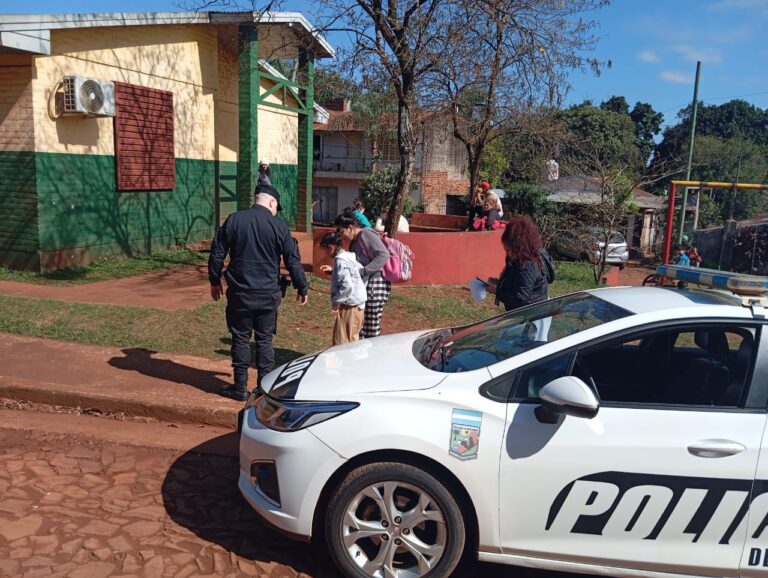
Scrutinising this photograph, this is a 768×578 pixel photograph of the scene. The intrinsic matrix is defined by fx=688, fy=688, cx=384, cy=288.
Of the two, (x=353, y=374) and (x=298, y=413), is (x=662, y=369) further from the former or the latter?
(x=298, y=413)

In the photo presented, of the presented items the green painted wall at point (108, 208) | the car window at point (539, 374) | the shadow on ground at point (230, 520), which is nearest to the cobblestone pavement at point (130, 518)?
the shadow on ground at point (230, 520)

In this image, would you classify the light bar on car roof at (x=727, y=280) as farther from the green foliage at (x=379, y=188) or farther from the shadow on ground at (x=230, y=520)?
the green foliage at (x=379, y=188)

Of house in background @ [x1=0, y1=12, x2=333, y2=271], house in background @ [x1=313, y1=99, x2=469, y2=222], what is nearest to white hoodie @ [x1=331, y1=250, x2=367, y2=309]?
house in background @ [x1=0, y1=12, x2=333, y2=271]

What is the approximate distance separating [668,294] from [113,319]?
641cm

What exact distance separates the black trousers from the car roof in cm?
260

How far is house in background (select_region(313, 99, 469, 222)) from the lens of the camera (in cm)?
3712

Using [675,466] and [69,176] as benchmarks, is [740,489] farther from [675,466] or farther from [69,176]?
[69,176]

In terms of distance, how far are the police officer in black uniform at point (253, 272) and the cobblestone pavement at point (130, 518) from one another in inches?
32.4

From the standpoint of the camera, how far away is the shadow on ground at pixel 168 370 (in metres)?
6.14

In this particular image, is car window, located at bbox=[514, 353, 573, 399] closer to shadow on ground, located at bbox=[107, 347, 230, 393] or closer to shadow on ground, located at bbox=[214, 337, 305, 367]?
shadow on ground, located at bbox=[107, 347, 230, 393]

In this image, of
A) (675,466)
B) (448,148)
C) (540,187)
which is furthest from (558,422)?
(448,148)

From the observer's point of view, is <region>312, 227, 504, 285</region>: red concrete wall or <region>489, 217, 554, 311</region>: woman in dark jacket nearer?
<region>489, 217, 554, 311</region>: woman in dark jacket

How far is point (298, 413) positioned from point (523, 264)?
2630 mm

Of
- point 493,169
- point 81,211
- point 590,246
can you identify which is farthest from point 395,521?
point 493,169
